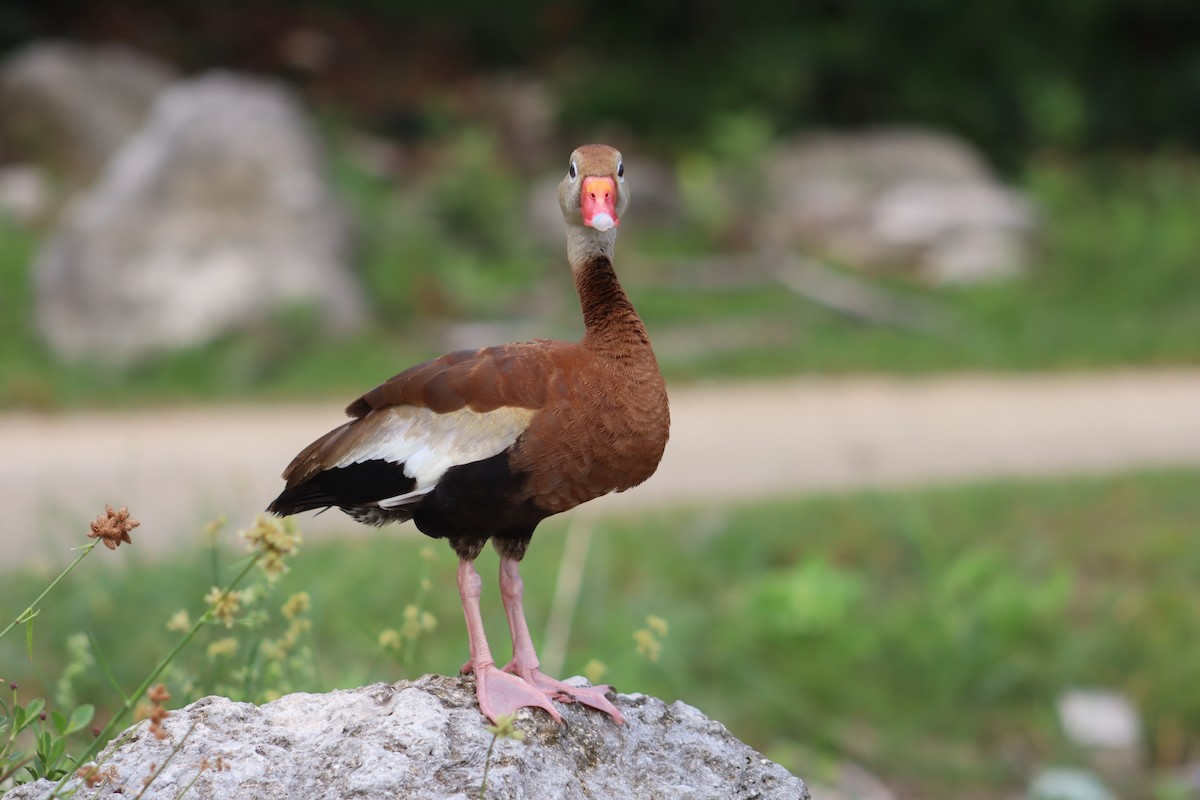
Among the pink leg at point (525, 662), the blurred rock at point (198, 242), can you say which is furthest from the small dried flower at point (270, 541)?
the blurred rock at point (198, 242)

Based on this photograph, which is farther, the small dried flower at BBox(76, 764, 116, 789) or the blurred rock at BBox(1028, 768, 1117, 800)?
the blurred rock at BBox(1028, 768, 1117, 800)

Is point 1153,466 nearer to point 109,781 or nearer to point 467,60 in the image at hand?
point 109,781

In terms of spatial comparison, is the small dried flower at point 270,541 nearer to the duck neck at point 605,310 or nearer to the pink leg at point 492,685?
the pink leg at point 492,685

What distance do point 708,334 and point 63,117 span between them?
671cm

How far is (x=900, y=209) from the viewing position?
12.7 meters

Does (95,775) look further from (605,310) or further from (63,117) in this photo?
(63,117)

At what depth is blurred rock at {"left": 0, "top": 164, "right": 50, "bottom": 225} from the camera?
1249 centimetres

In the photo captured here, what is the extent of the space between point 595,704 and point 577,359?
0.67 metres

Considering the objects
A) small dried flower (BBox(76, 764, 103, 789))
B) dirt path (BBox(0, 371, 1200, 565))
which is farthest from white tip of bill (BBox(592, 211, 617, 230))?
dirt path (BBox(0, 371, 1200, 565))

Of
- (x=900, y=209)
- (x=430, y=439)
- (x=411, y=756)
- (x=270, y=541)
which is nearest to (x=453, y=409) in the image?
(x=430, y=439)

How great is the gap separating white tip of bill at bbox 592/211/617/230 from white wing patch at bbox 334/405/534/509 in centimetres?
35

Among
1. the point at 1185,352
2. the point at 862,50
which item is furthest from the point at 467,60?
the point at 1185,352

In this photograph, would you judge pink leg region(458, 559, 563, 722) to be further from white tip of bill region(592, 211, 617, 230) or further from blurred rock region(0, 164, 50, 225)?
blurred rock region(0, 164, 50, 225)

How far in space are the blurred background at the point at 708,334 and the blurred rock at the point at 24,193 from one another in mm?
38
